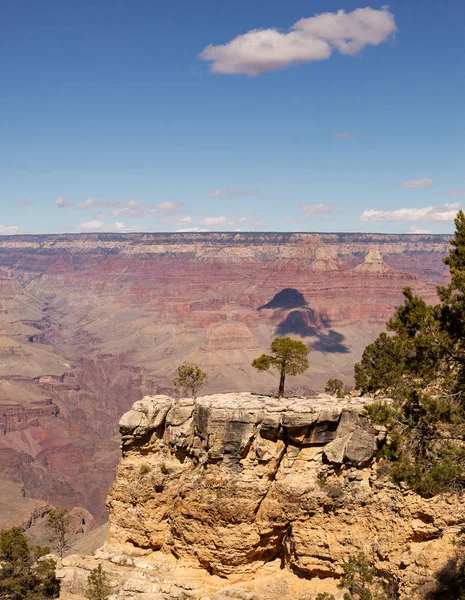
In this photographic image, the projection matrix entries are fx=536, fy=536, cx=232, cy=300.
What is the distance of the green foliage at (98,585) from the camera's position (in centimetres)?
3809

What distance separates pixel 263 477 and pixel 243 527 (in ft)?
12.3

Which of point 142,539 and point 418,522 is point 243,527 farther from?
point 418,522

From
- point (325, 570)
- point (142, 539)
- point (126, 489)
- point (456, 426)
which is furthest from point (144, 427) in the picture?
point (456, 426)

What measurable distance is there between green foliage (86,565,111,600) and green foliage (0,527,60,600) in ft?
15.3

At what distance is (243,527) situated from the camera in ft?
123

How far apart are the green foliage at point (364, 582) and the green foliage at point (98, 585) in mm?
16782

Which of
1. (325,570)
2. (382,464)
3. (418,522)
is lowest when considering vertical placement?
(325,570)

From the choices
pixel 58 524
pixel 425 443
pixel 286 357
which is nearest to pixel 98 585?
pixel 286 357

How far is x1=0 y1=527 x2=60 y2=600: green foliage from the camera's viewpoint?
43.4m

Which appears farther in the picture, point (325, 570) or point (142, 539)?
point (142, 539)

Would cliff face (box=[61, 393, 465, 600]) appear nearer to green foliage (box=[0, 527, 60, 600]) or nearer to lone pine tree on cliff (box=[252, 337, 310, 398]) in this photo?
green foliage (box=[0, 527, 60, 600])

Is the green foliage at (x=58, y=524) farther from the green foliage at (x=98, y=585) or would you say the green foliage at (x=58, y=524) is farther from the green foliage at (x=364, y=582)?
the green foliage at (x=364, y=582)

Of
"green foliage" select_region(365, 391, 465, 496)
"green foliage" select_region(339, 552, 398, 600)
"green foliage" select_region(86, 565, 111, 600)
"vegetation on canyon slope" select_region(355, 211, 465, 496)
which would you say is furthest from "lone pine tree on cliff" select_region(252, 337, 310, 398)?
"green foliage" select_region(86, 565, 111, 600)

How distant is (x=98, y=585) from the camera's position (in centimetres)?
3862
